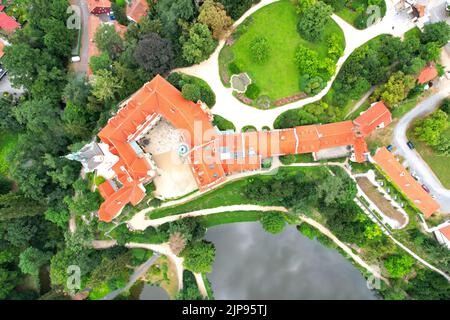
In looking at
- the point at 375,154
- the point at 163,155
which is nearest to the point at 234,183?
the point at 163,155

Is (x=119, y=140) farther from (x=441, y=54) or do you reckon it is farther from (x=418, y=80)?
(x=441, y=54)

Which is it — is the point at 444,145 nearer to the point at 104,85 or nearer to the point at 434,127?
the point at 434,127

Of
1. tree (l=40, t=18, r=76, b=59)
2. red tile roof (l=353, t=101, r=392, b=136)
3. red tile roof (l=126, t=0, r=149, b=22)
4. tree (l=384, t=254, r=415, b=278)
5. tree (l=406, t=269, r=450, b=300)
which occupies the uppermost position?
red tile roof (l=126, t=0, r=149, b=22)

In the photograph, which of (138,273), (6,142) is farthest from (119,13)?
(138,273)

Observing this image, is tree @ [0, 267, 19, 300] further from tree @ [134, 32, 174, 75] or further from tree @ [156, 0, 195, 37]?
tree @ [156, 0, 195, 37]

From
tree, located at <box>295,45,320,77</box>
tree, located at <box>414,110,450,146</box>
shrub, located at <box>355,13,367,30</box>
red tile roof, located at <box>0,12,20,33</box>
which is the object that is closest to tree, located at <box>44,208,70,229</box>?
red tile roof, located at <box>0,12,20,33</box>
